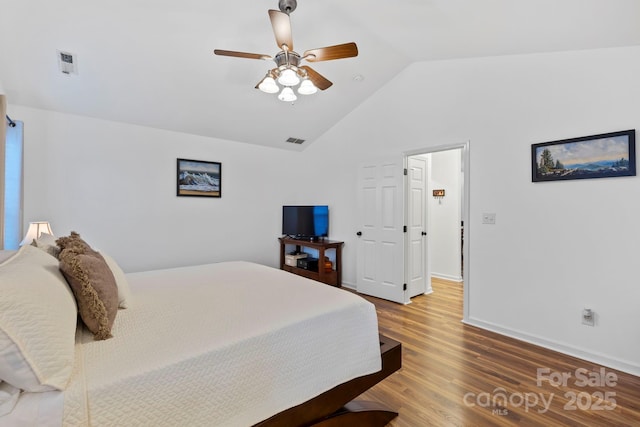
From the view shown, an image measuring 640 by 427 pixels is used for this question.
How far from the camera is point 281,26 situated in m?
1.92

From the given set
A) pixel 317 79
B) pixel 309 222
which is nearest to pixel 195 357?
pixel 317 79

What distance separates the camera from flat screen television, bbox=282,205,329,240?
464 centimetres

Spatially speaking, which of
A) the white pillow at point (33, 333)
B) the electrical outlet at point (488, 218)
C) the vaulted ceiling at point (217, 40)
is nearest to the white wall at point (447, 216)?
the electrical outlet at point (488, 218)

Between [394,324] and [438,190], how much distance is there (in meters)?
3.01

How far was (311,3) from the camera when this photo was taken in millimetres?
2498

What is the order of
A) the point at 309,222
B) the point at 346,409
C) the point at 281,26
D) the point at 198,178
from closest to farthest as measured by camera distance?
the point at 346,409 < the point at 281,26 < the point at 198,178 < the point at 309,222

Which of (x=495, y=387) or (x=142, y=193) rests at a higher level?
(x=142, y=193)

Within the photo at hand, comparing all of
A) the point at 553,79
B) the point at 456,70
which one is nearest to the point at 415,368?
the point at 553,79

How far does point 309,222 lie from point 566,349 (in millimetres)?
3293

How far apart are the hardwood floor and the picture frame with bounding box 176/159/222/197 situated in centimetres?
312

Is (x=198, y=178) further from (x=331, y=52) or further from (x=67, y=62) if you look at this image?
(x=331, y=52)

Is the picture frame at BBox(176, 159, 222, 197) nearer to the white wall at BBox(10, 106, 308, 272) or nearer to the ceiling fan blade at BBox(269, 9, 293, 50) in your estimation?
the white wall at BBox(10, 106, 308, 272)

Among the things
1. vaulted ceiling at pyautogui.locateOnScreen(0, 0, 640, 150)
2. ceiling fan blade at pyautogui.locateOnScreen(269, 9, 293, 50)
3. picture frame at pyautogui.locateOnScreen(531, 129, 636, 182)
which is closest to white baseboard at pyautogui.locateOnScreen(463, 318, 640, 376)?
picture frame at pyautogui.locateOnScreen(531, 129, 636, 182)

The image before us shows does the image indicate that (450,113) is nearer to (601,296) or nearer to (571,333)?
(601,296)
